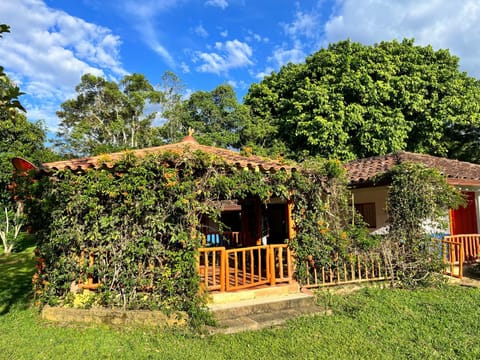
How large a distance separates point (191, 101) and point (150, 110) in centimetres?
677

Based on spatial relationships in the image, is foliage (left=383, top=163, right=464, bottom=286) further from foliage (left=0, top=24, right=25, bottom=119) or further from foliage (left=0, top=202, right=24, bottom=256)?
foliage (left=0, top=202, right=24, bottom=256)

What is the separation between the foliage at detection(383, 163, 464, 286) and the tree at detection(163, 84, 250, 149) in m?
12.2

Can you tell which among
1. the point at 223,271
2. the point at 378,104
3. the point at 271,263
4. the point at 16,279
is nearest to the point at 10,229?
the point at 16,279

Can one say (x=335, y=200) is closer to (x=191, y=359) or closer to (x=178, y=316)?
(x=178, y=316)

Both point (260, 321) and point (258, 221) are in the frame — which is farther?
point (258, 221)

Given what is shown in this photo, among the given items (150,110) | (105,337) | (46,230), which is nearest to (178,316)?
(105,337)

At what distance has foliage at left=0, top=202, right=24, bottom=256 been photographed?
1391cm

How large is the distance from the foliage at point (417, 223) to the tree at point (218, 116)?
1217cm

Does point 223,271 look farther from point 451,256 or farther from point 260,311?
point 451,256

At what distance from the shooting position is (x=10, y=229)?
1457 centimetres

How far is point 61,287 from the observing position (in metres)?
5.77

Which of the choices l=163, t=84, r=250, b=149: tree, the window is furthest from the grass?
l=163, t=84, r=250, b=149: tree

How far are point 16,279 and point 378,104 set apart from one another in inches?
661

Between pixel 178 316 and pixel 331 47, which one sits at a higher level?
pixel 331 47
